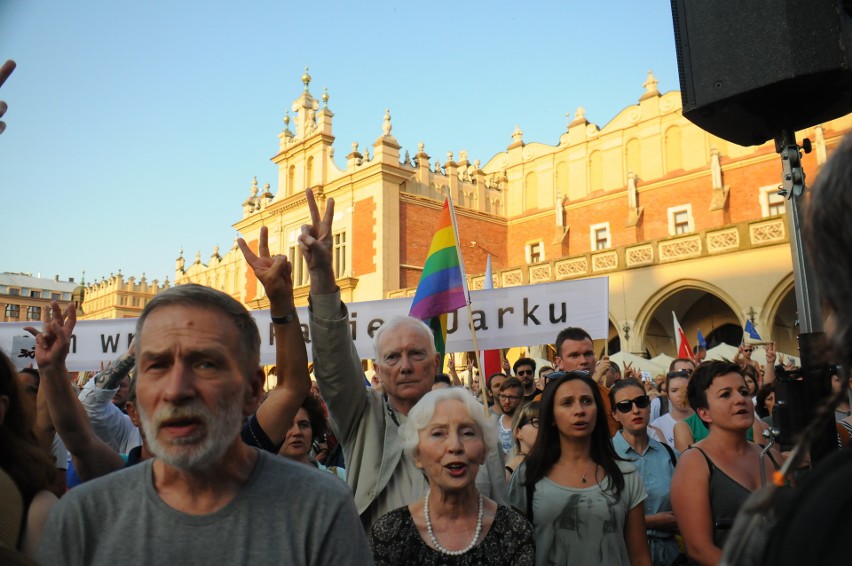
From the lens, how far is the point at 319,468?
9.50 feet

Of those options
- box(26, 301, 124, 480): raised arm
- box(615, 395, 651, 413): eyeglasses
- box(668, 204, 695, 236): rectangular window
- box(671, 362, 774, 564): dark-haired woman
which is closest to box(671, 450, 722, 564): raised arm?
box(671, 362, 774, 564): dark-haired woman

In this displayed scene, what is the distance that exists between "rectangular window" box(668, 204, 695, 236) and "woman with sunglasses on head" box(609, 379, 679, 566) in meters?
22.3

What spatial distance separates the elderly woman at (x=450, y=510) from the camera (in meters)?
2.58

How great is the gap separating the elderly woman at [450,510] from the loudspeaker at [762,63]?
5.81 feet

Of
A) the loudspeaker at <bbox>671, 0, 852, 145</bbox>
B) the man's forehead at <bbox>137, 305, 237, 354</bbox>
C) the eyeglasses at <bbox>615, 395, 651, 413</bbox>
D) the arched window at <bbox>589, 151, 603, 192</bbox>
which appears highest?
the arched window at <bbox>589, 151, 603, 192</bbox>

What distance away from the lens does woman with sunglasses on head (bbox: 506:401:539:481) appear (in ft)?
14.1

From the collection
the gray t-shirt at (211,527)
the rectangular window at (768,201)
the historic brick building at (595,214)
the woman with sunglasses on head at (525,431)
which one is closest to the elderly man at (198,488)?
the gray t-shirt at (211,527)

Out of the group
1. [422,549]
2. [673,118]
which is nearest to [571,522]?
[422,549]

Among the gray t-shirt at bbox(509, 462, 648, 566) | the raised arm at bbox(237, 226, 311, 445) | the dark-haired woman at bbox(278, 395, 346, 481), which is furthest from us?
the dark-haired woman at bbox(278, 395, 346, 481)

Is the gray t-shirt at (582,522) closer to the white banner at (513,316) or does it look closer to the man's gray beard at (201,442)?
the man's gray beard at (201,442)

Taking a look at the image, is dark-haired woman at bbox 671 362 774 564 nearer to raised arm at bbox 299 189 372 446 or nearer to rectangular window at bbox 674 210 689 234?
raised arm at bbox 299 189 372 446

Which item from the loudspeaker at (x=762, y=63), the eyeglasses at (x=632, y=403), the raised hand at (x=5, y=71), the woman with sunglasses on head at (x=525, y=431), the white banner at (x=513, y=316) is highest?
the loudspeaker at (x=762, y=63)

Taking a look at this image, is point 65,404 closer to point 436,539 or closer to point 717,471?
point 436,539

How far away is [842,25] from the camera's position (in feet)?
9.30
